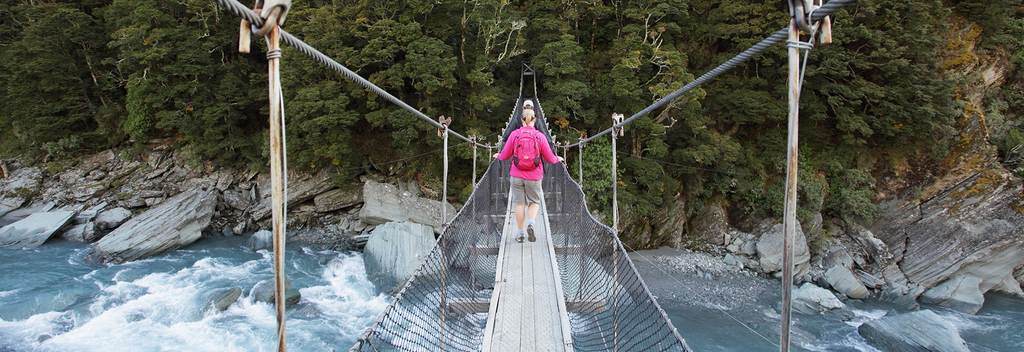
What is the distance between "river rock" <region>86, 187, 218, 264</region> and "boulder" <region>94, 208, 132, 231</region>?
0.88m

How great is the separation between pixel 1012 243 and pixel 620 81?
6.56m

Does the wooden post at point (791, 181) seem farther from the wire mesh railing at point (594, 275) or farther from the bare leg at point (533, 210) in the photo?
the bare leg at point (533, 210)

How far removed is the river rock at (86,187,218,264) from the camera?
6719 millimetres

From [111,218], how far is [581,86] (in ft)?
30.3

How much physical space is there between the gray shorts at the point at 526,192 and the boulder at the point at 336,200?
7018mm

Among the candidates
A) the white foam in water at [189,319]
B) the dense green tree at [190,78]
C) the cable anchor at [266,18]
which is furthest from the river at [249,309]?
the cable anchor at [266,18]

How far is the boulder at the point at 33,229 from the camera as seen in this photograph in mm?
7293

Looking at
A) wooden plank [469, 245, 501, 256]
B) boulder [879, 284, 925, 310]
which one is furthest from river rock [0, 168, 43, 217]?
boulder [879, 284, 925, 310]

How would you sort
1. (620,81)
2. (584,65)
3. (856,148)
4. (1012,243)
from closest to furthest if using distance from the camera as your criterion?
1. (1012,243)
2. (620,81)
3. (856,148)
4. (584,65)

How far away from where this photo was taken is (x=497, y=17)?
24.7 feet

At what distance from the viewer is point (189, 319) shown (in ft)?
17.1

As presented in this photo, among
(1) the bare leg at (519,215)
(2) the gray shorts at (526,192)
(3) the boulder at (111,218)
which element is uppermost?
(2) the gray shorts at (526,192)

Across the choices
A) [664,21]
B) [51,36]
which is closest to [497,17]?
[664,21]

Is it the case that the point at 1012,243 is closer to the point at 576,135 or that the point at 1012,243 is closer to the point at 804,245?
the point at 804,245
